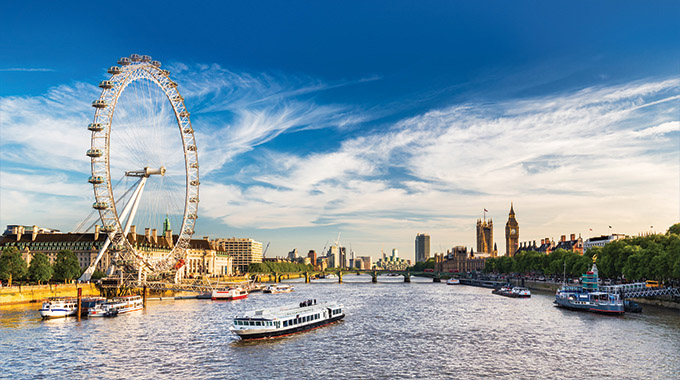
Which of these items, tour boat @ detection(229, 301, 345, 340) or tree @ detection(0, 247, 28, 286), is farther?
tree @ detection(0, 247, 28, 286)

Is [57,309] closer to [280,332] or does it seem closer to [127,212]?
[280,332]

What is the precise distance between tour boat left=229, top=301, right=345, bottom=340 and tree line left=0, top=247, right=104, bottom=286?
2471 inches

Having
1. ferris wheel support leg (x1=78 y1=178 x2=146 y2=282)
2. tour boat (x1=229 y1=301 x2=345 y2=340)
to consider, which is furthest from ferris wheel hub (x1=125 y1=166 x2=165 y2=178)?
tour boat (x1=229 y1=301 x2=345 y2=340)

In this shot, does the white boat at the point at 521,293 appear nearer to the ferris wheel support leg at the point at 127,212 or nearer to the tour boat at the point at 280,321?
the tour boat at the point at 280,321

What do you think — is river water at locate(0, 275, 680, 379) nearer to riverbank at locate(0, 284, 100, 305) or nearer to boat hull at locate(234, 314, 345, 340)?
boat hull at locate(234, 314, 345, 340)

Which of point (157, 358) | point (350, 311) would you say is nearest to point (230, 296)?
point (350, 311)

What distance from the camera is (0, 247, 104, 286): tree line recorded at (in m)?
112

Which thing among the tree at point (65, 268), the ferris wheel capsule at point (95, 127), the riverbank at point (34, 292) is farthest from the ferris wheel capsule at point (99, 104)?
the tree at point (65, 268)

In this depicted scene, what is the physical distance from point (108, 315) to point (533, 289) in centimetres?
13168

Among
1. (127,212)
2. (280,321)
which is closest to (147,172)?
(127,212)

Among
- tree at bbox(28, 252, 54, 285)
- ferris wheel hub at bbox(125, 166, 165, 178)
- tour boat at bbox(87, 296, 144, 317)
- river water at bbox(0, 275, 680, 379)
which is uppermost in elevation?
ferris wheel hub at bbox(125, 166, 165, 178)

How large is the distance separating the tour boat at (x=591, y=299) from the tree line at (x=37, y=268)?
10227cm

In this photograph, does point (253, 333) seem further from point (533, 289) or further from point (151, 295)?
point (533, 289)

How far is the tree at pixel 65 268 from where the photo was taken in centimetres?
12575
